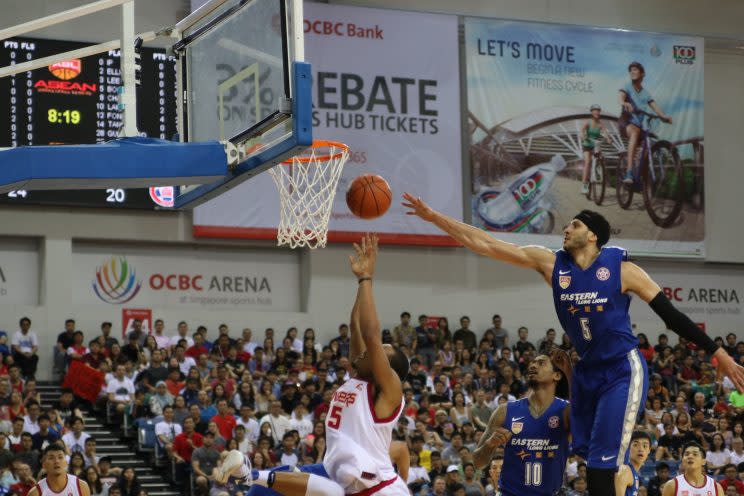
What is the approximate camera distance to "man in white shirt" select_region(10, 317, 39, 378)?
19047 mm

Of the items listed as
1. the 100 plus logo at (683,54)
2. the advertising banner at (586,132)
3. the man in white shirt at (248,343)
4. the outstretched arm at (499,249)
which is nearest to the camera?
the outstretched arm at (499,249)

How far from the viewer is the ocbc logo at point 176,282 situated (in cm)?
2225

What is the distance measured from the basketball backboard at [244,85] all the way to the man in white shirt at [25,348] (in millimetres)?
10468

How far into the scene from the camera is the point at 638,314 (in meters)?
25.3

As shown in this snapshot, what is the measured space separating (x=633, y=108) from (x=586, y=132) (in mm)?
1217

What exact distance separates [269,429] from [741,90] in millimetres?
15567

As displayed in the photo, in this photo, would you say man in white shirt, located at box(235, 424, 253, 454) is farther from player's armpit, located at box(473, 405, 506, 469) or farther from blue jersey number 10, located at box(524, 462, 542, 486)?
blue jersey number 10, located at box(524, 462, 542, 486)

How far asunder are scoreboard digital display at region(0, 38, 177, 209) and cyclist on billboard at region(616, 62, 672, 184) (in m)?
9.92

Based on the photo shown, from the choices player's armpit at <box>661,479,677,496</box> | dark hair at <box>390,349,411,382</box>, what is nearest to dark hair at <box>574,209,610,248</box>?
dark hair at <box>390,349,411,382</box>

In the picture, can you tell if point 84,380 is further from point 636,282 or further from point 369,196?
point 636,282

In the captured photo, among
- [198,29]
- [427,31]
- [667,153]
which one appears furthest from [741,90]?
[198,29]

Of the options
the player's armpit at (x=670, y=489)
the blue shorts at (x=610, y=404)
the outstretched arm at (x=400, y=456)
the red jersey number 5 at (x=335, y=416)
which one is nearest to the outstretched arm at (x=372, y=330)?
the red jersey number 5 at (x=335, y=416)

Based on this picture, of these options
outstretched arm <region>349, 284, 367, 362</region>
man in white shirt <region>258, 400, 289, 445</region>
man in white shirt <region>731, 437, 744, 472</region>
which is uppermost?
outstretched arm <region>349, 284, 367, 362</region>

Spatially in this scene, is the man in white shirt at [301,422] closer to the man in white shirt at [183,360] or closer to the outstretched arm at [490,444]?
the man in white shirt at [183,360]
